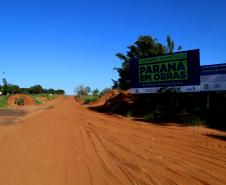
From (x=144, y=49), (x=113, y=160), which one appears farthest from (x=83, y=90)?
(x=113, y=160)

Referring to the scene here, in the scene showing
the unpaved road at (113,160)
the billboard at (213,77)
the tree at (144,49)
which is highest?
the tree at (144,49)

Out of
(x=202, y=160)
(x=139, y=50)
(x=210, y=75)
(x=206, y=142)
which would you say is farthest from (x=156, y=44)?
(x=202, y=160)

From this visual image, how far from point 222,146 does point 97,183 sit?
5993mm

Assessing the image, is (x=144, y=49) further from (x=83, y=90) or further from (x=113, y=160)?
(x=83, y=90)

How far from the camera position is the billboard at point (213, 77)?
22.3m

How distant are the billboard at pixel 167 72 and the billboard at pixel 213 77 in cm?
57

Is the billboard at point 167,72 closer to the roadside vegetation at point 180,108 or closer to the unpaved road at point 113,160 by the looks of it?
the roadside vegetation at point 180,108

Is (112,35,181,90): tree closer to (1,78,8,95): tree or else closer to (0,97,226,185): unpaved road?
(0,97,226,185): unpaved road

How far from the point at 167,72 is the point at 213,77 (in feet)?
13.0

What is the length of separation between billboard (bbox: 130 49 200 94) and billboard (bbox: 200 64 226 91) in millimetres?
569

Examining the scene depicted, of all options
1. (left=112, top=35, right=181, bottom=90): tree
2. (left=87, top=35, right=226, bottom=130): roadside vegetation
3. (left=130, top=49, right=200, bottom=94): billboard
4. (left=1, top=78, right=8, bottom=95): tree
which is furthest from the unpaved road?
(left=1, top=78, right=8, bottom=95): tree

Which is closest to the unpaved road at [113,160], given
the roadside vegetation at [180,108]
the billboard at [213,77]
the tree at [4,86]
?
the roadside vegetation at [180,108]

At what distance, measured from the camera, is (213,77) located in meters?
22.9

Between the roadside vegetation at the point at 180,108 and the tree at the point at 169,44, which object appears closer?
the roadside vegetation at the point at 180,108
